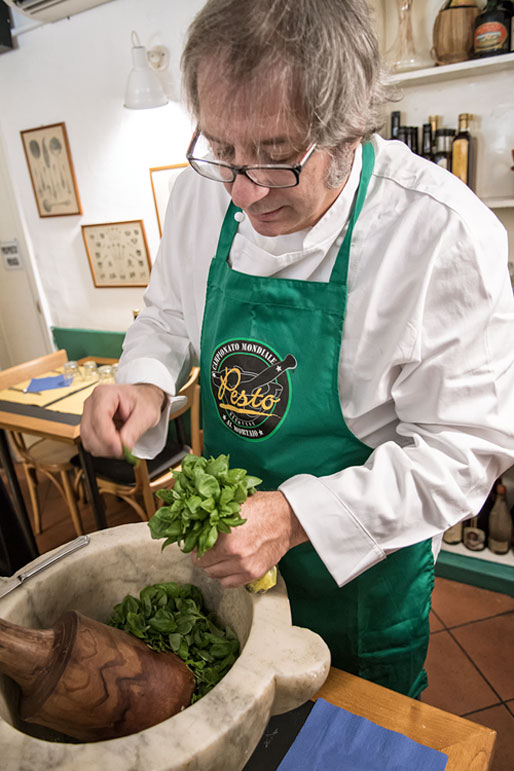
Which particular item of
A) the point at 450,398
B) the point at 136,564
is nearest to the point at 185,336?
the point at 136,564

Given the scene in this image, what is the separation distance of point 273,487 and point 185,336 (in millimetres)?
424

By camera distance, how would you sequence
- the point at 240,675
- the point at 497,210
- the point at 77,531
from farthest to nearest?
the point at 77,531 → the point at 497,210 → the point at 240,675

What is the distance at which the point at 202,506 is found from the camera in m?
0.68

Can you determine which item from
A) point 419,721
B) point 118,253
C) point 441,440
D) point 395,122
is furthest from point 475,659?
point 118,253

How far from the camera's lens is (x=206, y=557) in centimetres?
73

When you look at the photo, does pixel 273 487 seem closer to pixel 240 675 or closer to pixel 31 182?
pixel 240 675

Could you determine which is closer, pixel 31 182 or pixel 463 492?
pixel 463 492

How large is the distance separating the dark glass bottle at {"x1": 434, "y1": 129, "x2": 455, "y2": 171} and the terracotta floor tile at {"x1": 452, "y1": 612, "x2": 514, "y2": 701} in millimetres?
1818

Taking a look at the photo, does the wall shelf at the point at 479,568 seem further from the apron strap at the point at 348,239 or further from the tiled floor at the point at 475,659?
the apron strap at the point at 348,239

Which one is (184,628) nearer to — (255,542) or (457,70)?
(255,542)

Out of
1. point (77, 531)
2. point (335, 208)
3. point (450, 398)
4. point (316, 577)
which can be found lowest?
point (77, 531)

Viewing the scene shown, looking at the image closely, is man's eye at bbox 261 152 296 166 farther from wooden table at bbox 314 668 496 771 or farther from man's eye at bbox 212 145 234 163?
wooden table at bbox 314 668 496 771

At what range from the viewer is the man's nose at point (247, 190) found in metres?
0.78

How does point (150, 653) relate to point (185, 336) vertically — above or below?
below
